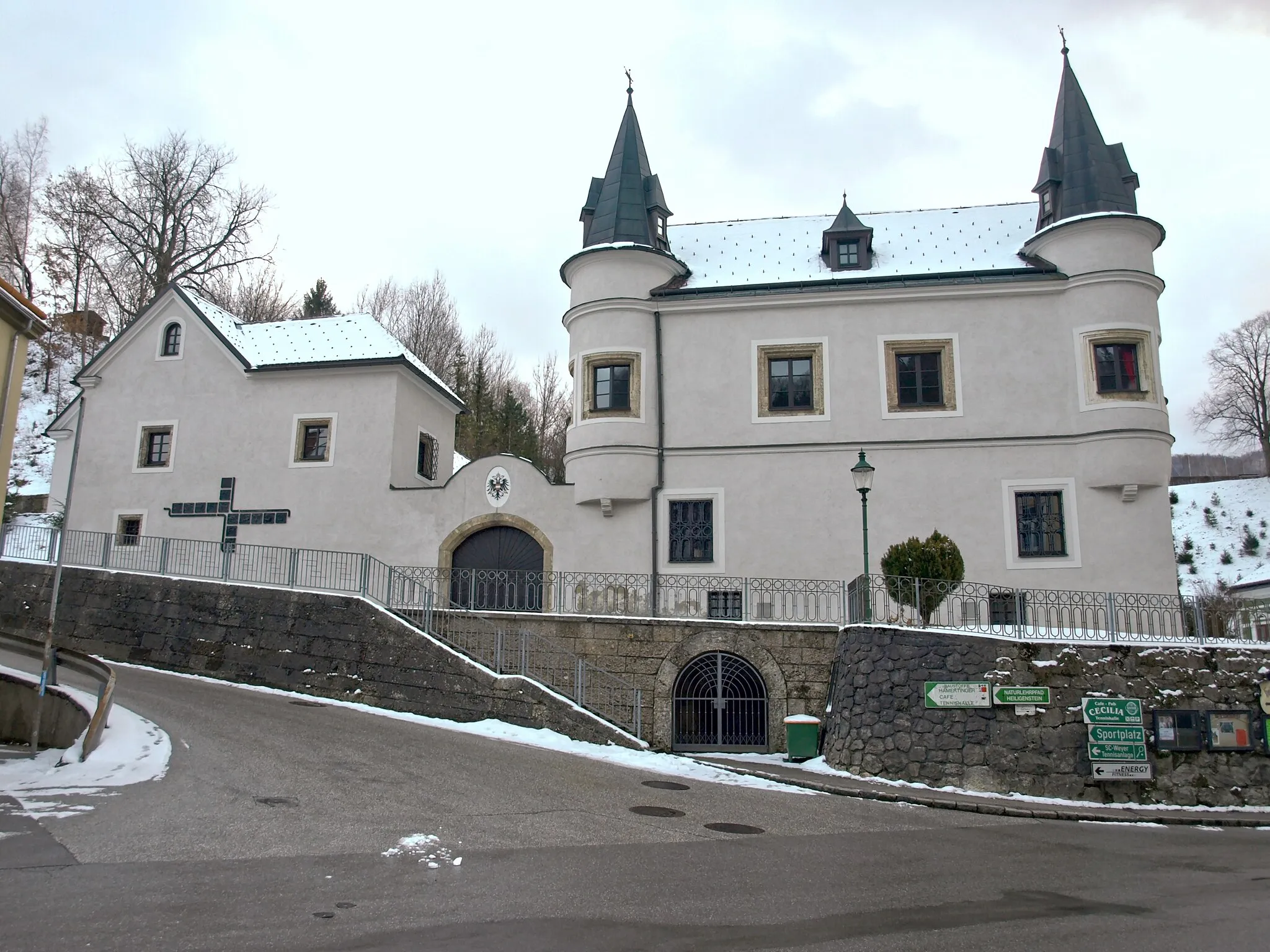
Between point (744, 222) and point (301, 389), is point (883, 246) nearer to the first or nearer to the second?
point (744, 222)

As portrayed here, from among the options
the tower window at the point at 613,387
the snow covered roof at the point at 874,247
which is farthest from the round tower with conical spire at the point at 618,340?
the snow covered roof at the point at 874,247

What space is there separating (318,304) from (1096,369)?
123ft

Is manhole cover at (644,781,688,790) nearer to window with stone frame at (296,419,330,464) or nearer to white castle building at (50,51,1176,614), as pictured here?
white castle building at (50,51,1176,614)

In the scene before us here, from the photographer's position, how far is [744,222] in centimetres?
2850

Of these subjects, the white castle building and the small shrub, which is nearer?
the small shrub

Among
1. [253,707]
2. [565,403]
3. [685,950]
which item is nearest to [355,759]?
[253,707]

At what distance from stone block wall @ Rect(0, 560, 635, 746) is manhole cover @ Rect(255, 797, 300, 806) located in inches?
269

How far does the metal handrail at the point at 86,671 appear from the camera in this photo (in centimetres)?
1322

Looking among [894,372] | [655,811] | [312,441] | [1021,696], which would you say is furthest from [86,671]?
[894,372]

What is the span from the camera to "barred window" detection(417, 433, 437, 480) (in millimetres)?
28609

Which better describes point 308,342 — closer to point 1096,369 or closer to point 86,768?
point 86,768

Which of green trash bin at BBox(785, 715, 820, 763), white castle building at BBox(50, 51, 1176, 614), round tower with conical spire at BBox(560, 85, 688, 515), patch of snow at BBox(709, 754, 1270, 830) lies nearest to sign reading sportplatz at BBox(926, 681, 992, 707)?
patch of snow at BBox(709, 754, 1270, 830)

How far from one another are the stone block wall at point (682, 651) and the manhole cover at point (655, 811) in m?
6.50

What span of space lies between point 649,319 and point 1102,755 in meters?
14.2
